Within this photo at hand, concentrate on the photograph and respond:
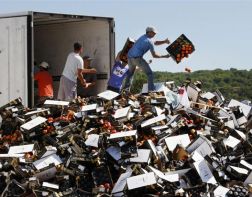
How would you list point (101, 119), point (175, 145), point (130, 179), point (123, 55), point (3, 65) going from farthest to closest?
point (123, 55) → point (3, 65) → point (101, 119) → point (175, 145) → point (130, 179)

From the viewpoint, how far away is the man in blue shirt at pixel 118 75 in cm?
1397

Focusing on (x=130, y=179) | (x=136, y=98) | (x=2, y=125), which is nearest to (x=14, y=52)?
(x=2, y=125)

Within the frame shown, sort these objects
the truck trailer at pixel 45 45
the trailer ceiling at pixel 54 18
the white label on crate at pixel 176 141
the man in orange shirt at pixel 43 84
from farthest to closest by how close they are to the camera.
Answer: the man in orange shirt at pixel 43 84 → the trailer ceiling at pixel 54 18 → the truck trailer at pixel 45 45 → the white label on crate at pixel 176 141

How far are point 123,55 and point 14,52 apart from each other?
2.77 meters

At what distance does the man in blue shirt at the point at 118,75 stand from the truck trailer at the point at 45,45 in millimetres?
668

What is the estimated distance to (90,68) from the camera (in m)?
14.9

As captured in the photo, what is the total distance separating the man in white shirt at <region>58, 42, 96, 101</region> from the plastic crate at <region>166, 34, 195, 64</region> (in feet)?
6.30

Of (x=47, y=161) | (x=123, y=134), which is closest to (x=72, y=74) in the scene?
(x=123, y=134)

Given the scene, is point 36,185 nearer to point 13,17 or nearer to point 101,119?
point 101,119

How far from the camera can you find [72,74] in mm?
13203

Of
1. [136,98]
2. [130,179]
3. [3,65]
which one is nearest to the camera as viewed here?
[130,179]

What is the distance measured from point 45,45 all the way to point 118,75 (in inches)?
108

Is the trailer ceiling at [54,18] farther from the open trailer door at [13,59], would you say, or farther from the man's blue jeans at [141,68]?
the man's blue jeans at [141,68]

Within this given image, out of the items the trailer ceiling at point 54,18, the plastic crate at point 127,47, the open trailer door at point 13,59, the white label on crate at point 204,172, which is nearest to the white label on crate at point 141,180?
the white label on crate at point 204,172
